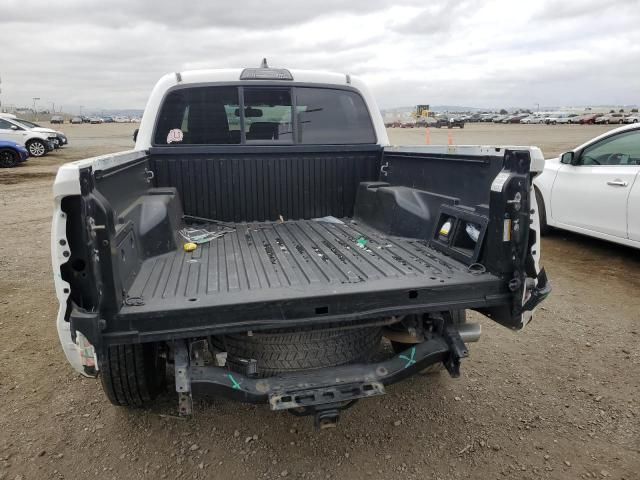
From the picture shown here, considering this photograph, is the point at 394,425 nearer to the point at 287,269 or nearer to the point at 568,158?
the point at 287,269

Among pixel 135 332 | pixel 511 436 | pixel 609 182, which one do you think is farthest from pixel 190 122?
pixel 609 182

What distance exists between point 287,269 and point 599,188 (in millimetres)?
4862

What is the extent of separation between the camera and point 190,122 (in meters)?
4.48

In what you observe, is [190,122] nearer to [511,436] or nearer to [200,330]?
[200,330]

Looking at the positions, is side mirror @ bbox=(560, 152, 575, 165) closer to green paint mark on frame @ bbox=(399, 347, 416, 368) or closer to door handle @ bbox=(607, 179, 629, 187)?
door handle @ bbox=(607, 179, 629, 187)

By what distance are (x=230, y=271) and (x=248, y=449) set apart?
105cm

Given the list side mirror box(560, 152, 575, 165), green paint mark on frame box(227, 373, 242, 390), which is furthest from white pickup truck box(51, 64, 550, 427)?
side mirror box(560, 152, 575, 165)

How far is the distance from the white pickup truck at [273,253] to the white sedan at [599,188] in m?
3.17

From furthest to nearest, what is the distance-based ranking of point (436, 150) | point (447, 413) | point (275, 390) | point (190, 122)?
point (190, 122) < point (436, 150) < point (447, 413) < point (275, 390)

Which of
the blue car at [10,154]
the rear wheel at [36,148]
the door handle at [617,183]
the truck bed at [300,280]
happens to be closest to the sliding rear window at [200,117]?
the truck bed at [300,280]

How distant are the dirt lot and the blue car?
15903 mm

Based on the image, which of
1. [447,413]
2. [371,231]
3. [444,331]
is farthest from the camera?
[371,231]

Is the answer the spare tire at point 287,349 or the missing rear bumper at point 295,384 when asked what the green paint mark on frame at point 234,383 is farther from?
the spare tire at point 287,349

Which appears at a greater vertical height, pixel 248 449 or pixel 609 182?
pixel 609 182
